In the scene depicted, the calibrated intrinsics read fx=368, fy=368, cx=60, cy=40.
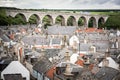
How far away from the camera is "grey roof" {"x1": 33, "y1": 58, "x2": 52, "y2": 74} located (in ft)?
43.8

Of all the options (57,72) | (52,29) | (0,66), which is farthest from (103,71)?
(52,29)

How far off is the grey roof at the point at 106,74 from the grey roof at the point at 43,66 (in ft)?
8.68

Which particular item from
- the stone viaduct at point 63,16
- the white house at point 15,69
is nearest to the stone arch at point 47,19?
the stone viaduct at point 63,16

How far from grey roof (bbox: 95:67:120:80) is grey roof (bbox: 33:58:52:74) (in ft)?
8.68

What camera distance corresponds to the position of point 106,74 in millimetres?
10711

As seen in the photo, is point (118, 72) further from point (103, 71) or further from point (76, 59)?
point (76, 59)

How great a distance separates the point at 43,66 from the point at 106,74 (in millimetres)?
3702

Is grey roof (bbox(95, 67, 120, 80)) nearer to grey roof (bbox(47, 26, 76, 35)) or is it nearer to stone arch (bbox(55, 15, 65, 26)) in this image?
grey roof (bbox(47, 26, 76, 35))

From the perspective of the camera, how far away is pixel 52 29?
3167 cm

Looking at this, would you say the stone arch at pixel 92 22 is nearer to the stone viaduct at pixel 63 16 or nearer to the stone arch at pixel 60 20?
the stone viaduct at pixel 63 16

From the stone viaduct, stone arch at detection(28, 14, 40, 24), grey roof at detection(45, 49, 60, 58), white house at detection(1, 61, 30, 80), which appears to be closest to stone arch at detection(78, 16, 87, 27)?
the stone viaduct

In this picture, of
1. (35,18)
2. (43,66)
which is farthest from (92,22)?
(43,66)

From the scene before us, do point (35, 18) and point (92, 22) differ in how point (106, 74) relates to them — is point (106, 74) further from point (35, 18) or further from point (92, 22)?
point (92, 22)

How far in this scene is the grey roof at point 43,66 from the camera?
13361 millimetres
